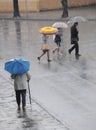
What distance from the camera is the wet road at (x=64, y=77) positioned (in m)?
15.5

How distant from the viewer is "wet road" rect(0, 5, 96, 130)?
15.5 m

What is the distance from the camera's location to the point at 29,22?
43000 mm

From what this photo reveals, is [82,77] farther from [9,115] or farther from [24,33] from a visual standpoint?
[24,33]

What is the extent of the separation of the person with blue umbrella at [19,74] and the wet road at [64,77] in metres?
0.85

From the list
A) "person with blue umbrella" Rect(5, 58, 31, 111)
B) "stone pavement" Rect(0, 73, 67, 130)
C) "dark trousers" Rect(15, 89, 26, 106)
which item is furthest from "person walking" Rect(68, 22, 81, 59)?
"person with blue umbrella" Rect(5, 58, 31, 111)

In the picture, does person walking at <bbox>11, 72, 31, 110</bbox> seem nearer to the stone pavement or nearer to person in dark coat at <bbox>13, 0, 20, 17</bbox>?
the stone pavement

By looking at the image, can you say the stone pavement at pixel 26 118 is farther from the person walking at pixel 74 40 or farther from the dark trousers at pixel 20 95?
the person walking at pixel 74 40

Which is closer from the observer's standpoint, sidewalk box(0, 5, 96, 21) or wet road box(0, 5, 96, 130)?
wet road box(0, 5, 96, 130)

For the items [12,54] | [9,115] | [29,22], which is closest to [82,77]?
[9,115]

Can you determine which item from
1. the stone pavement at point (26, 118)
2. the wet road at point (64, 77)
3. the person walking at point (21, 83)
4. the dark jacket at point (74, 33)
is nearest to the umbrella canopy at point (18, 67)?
the person walking at point (21, 83)

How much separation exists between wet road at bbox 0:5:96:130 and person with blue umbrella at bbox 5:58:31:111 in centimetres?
85

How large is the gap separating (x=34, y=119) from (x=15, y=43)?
16570mm

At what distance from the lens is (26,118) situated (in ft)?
49.7

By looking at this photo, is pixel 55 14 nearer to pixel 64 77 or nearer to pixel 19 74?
pixel 64 77
